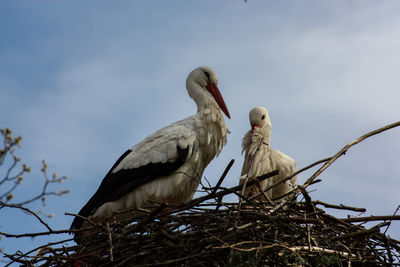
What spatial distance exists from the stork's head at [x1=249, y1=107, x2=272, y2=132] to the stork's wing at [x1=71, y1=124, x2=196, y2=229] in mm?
1037

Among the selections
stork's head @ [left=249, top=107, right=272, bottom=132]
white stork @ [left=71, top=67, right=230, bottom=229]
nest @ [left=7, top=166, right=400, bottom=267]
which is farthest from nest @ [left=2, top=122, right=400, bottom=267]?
stork's head @ [left=249, top=107, right=272, bottom=132]

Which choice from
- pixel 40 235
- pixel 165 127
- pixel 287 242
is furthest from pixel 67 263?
pixel 165 127

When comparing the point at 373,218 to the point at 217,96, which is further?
the point at 217,96

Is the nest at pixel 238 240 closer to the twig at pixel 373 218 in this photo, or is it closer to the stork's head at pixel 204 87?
the twig at pixel 373 218

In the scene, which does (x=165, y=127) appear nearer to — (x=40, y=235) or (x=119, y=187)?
(x=119, y=187)

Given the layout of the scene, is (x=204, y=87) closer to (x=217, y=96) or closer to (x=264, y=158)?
(x=217, y=96)

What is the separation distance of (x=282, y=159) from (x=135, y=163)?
1.43 meters

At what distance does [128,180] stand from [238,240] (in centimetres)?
164

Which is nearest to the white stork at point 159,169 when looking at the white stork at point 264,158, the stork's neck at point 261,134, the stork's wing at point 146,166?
the stork's wing at point 146,166

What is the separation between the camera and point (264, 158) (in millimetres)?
5445

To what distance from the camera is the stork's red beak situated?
5.32 m

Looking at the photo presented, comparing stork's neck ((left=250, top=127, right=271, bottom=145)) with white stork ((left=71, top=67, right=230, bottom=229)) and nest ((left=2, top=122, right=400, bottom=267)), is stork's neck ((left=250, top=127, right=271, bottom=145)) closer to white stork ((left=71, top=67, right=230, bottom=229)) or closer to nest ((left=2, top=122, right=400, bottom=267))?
white stork ((left=71, top=67, right=230, bottom=229))

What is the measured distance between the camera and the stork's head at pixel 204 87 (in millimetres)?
5316

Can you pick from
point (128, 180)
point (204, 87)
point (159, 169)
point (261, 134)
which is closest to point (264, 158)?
point (261, 134)
